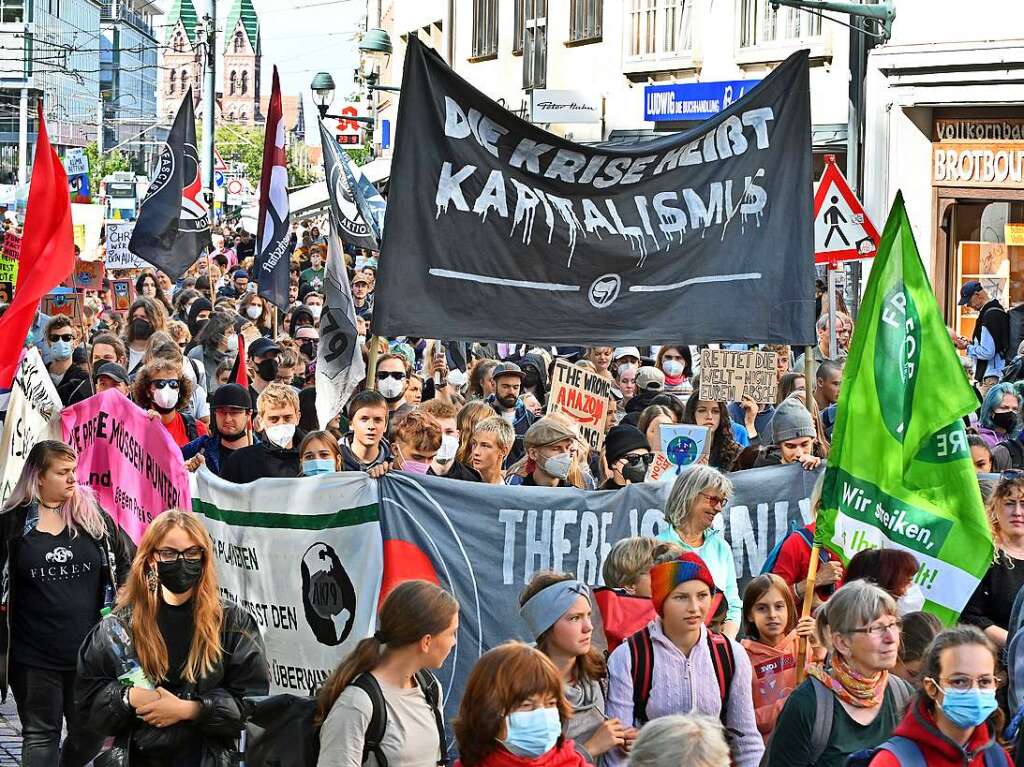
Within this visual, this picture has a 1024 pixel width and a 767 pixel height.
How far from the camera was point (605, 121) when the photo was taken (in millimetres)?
30688

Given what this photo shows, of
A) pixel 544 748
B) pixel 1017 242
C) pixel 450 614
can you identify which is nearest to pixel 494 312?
pixel 450 614

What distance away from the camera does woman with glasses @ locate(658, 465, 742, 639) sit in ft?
24.1

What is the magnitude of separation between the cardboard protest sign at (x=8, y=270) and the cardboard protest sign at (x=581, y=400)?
9230 millimetres

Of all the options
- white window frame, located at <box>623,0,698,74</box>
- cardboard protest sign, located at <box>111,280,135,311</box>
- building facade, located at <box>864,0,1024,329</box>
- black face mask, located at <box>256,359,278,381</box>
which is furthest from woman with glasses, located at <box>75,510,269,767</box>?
white window frame, located at <box>623,0,698,74</box>

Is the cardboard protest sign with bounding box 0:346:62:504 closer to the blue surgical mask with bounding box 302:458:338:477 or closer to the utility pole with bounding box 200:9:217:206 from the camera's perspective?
the blue surgical mask with bounding box 302:458:338:477

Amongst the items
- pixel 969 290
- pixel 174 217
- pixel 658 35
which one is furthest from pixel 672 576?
pixel 658 35

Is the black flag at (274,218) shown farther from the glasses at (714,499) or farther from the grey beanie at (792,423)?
the glasses at (714,499)

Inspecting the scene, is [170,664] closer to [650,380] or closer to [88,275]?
[650,380]

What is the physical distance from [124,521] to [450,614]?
3708 mm

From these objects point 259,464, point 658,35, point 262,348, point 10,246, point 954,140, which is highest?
point 658,35

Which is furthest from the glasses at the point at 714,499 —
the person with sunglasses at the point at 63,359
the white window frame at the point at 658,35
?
the white window frame at the point at 658,35

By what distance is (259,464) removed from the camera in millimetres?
9203

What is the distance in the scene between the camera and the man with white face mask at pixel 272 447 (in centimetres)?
916

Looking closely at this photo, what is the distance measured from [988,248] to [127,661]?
58.4ft
